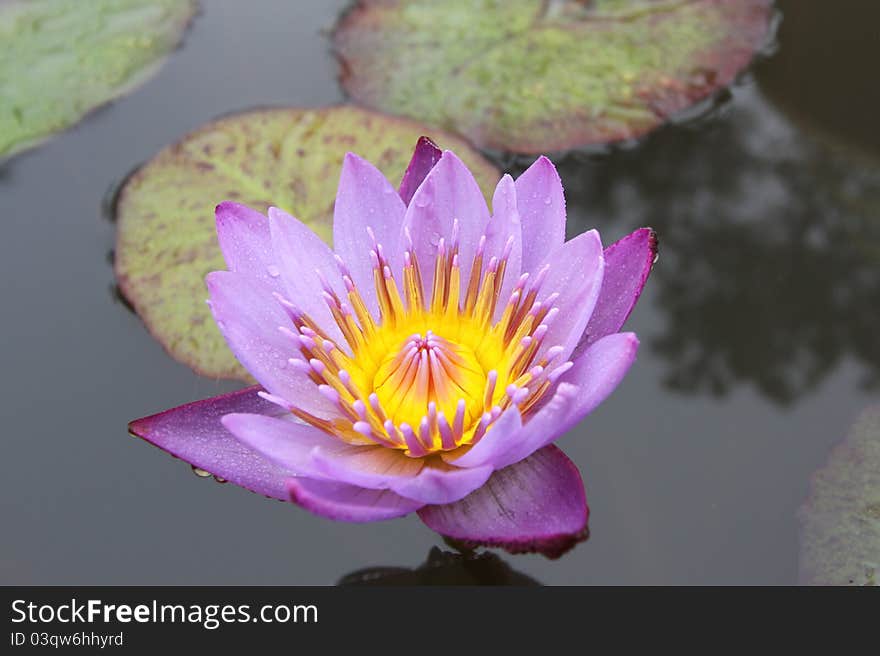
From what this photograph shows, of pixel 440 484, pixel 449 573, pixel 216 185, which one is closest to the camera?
pixel 440 484

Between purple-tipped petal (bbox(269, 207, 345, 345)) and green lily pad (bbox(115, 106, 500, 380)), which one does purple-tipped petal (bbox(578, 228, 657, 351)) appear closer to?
purple-tipped petal (bbox(269, 207, 345, 345))

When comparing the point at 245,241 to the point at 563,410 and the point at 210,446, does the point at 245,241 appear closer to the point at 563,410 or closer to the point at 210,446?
the point at 210,446

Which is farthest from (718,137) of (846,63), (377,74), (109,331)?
(109,331)

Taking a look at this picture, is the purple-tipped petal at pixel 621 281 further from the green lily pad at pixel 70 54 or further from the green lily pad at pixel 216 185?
the green lily pad at pixel 70 54

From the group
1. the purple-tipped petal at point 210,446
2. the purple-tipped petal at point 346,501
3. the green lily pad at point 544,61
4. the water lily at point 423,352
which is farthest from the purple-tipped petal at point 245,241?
the green lily pad at point 544,61

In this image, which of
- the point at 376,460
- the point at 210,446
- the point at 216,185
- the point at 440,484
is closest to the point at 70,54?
the point at 216,185

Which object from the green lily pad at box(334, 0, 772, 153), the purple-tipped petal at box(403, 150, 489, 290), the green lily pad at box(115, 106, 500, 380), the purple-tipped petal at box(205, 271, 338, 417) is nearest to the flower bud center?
the purple-tipped petal at box(205, 271, 338, 417)

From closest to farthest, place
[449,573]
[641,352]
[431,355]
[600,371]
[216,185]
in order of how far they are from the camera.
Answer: [600,371] < [431,355] < [449,573] < [641,352] < [216,185]
